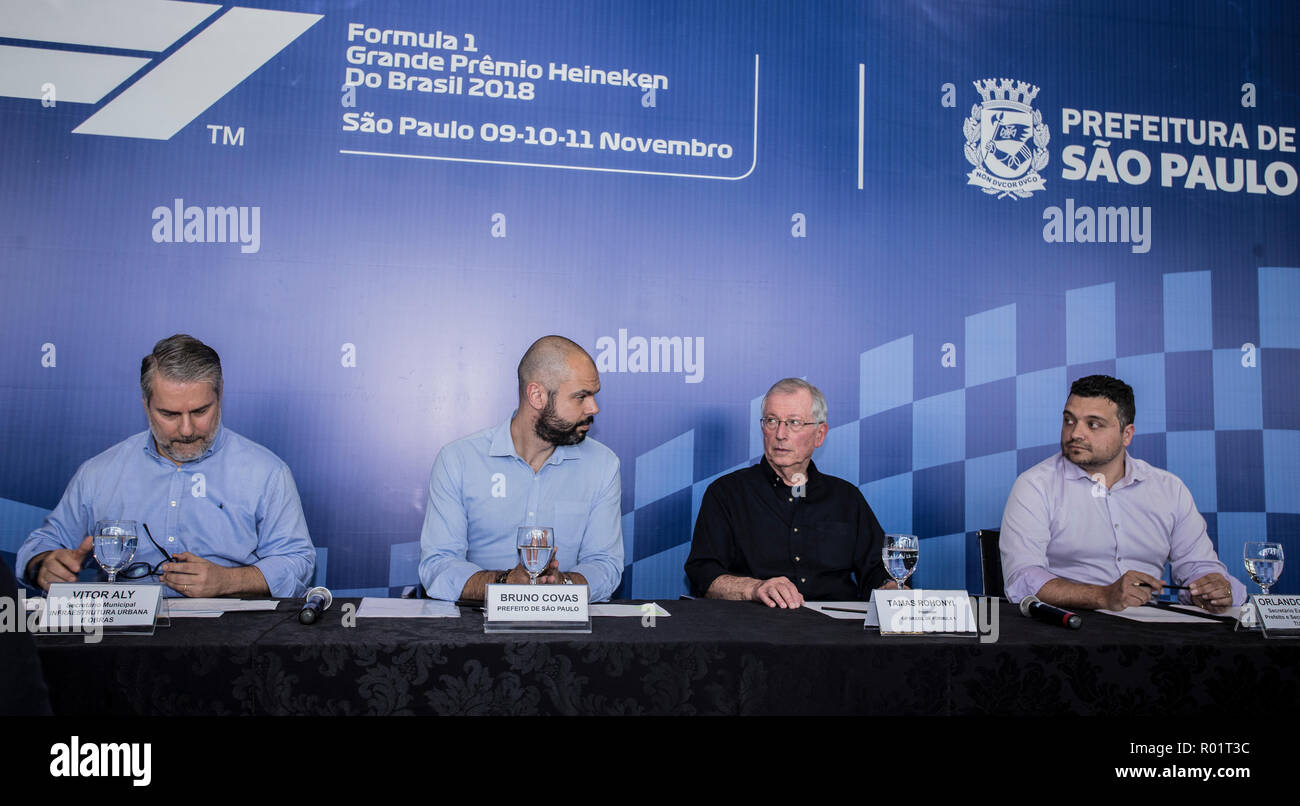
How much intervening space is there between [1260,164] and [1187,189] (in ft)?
→ 1.23

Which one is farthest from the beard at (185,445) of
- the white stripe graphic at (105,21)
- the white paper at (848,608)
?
the white paper at (848,608)

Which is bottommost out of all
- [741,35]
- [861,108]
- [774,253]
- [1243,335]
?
[1243,335]

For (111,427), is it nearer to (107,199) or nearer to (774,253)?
(107,199)

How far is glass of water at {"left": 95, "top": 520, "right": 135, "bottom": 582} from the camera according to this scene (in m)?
1.78

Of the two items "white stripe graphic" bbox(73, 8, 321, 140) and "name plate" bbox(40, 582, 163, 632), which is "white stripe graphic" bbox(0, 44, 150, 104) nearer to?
"white stripe graphic" bbox(73, 8, 321, 140)

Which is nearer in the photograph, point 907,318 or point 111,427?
point 111,427

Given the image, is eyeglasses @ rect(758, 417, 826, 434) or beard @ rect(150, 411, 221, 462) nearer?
beard @ rect(150, 411, 221, 462)

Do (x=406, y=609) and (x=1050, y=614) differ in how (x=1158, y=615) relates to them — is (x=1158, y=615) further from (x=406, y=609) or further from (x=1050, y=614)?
(x=406, y=609)

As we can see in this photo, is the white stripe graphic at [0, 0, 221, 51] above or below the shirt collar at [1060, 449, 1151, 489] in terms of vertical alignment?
above

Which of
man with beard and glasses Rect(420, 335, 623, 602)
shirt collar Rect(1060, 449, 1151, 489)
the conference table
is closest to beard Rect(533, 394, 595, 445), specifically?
man with beard and glasses Rect(420, 335, 623, 602)

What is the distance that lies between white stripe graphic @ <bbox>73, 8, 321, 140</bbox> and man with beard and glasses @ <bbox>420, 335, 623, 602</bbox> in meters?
1.54

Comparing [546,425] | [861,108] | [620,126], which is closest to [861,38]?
[861,108]
